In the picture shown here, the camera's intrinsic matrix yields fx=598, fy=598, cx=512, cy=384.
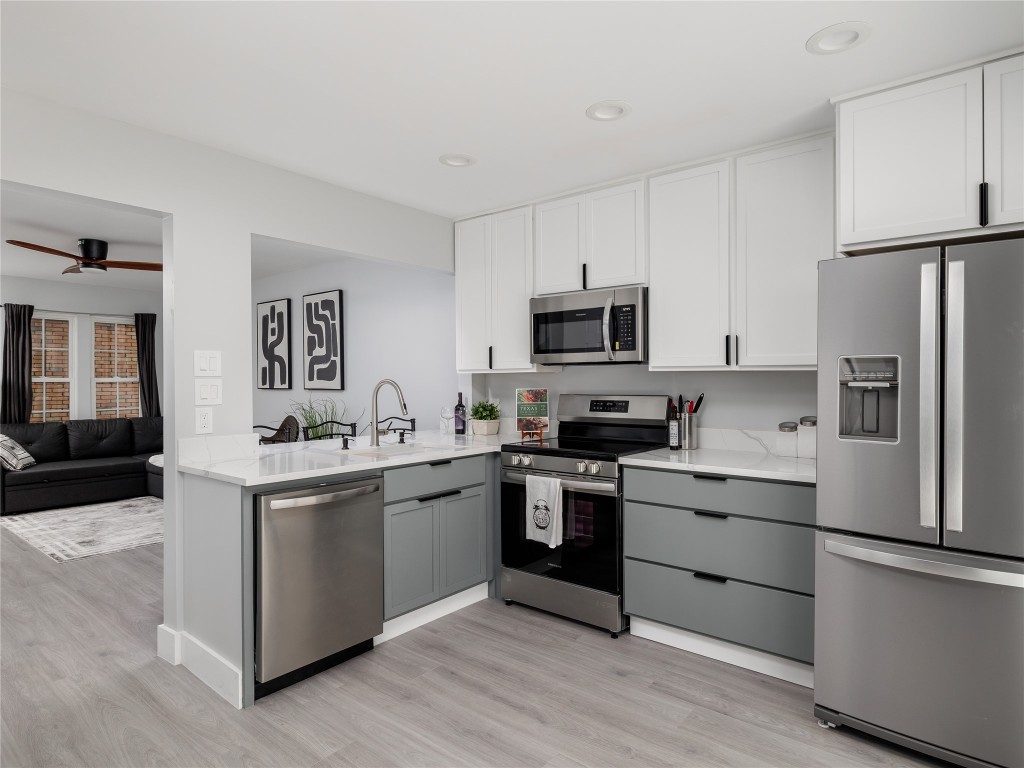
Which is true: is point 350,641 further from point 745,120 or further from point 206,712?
point 745,120

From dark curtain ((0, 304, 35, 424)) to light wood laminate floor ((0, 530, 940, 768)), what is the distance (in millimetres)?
4638

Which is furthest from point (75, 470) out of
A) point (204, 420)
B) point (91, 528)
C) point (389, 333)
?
point (204, 420)

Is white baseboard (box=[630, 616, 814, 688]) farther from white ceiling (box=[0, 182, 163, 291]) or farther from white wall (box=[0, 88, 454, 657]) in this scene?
white ceiling (box=[0, 182, 163, 291])

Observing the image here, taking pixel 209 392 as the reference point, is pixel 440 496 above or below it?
below

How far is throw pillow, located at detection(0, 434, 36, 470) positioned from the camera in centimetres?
576

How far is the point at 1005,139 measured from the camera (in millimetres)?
1975

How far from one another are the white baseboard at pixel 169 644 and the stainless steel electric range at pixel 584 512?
1.61m

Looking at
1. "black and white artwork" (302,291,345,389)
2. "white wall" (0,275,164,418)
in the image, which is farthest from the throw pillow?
"black and white artwork" (302,291,345,389)

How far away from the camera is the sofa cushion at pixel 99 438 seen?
6.51m

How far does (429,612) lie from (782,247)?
2.52 metres

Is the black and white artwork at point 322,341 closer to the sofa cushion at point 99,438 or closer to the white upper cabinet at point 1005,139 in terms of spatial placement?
the sofa cushion at point 99,438

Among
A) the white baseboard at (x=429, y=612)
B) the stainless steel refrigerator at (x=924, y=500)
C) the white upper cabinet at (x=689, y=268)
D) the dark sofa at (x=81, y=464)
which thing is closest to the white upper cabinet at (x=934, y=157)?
the stainless steel refrigerator at (x=924, y=500)

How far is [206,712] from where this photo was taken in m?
2.31

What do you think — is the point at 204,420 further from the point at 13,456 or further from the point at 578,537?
the point at 13,456
